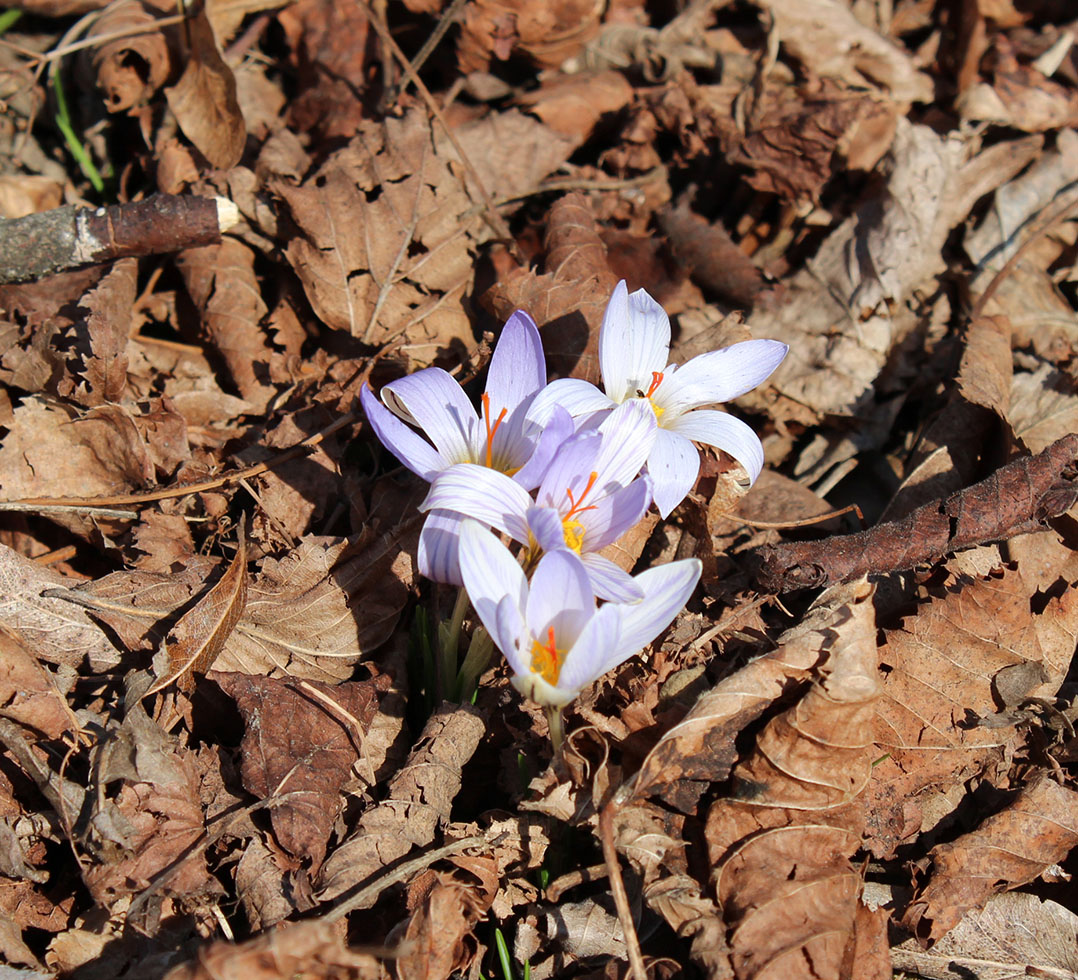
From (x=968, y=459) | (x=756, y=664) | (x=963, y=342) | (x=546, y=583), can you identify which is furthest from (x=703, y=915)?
(x=963, y=342)

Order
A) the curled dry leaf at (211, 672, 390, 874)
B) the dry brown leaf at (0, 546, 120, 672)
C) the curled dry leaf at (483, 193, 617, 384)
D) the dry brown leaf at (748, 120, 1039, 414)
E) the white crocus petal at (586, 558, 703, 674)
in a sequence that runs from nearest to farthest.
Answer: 1. the white crocus petal at (586, 558, 703, 674)
2. the curled dry leaf at (211, 672, 390, 874)
3. the dry brown leaf at (0, 546, 120, 672)
4. the curled dry leaf at (483, 193, 617, 384)
5. the dry brown leaf at (748, 120, 1039, 414)

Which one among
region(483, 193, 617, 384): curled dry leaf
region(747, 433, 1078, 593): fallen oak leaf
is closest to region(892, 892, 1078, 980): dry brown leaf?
region(747, 433, 1078, 593): fallen oak leaf

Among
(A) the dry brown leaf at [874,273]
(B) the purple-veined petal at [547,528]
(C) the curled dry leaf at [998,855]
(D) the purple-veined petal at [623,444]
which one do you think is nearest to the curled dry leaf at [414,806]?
(B) the purple-veined petal at [547,528]

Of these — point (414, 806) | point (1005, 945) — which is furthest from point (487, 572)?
point (1005, 945)

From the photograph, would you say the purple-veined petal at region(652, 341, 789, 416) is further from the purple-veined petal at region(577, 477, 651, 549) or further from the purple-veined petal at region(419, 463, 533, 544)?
the purple-veined petal at region(419, 463, 533, 544)

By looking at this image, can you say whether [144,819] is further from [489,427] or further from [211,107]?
[211,107]

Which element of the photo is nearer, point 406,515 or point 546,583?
point 546,583

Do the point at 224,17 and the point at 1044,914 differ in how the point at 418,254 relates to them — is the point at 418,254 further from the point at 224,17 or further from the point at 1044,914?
the point at 1044,914
